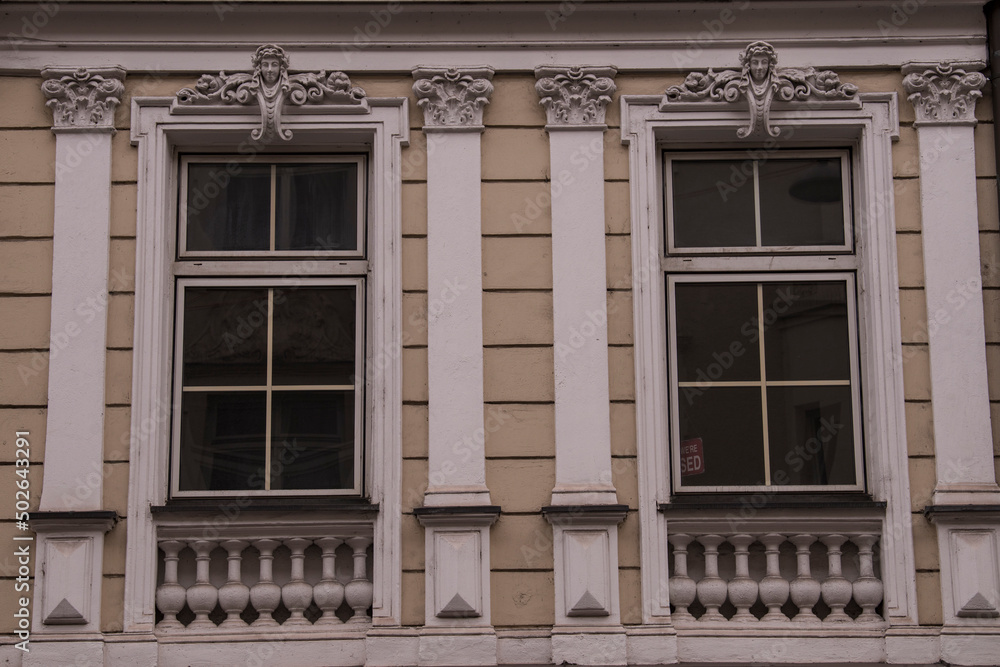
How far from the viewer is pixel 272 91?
7.50 m

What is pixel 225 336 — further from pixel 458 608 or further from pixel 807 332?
pixel 807 332

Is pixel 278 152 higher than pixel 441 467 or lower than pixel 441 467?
higher

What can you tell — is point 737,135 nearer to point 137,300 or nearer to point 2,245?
point 137,300

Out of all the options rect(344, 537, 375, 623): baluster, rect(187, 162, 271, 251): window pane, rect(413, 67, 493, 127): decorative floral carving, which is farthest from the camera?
rect(187, 162, 271, 251): window pane

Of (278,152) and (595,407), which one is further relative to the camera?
(278,152)

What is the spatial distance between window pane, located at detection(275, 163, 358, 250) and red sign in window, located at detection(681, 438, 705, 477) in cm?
236

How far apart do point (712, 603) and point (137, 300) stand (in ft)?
12.4

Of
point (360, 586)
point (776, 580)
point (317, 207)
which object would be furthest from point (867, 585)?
point (317, 207)

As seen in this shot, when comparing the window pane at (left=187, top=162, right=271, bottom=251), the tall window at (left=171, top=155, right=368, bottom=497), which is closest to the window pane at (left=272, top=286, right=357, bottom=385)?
the tall window at (left=171, top=155, right=368, bottom=497)

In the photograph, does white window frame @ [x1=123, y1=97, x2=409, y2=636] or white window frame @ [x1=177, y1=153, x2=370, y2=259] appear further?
white window frame @ [x1=177, y1=153, x2=370, y2=259]

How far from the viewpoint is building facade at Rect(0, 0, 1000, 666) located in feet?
23.1

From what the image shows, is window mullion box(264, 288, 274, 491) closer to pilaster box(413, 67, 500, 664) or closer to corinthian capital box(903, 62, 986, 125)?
pilaster box(413, 67, 500, 664)

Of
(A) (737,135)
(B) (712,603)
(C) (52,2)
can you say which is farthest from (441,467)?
(C) (52,2)

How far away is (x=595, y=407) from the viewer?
7.21 meters
